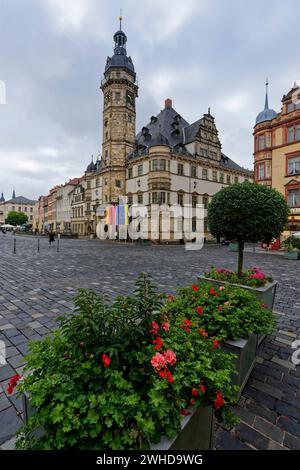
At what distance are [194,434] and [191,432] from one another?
0.08 meters

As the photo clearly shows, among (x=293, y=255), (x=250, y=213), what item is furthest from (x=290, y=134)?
(x=250, y=213)

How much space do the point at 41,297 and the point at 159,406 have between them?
580 centimetres

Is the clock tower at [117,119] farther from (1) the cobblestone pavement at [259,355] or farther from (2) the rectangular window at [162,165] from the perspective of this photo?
(1) the cobblestone pavement at [259,355]

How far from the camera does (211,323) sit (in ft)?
9.24

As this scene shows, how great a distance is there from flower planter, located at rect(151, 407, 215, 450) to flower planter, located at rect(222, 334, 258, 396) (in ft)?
2.60

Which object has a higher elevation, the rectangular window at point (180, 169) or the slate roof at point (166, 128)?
the slate roof at point (166, 128)

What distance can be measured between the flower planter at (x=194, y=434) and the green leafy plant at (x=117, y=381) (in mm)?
48

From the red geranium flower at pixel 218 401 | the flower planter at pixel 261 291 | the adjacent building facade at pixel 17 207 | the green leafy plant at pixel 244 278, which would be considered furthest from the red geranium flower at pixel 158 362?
the adjacent building facade at pixel 17 207

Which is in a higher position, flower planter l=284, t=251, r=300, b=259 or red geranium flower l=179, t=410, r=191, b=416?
red geranium flower l=179, t=410, r=191, b=416

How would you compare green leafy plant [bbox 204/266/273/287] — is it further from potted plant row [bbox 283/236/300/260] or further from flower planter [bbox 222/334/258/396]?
potted plant row [bbox 283/236/300/260]

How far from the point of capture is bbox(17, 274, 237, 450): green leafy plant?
1.31 m

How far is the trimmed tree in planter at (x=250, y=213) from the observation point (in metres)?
5.00

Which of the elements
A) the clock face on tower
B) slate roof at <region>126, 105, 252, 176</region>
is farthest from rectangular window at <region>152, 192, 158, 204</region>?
the clock face on tower
